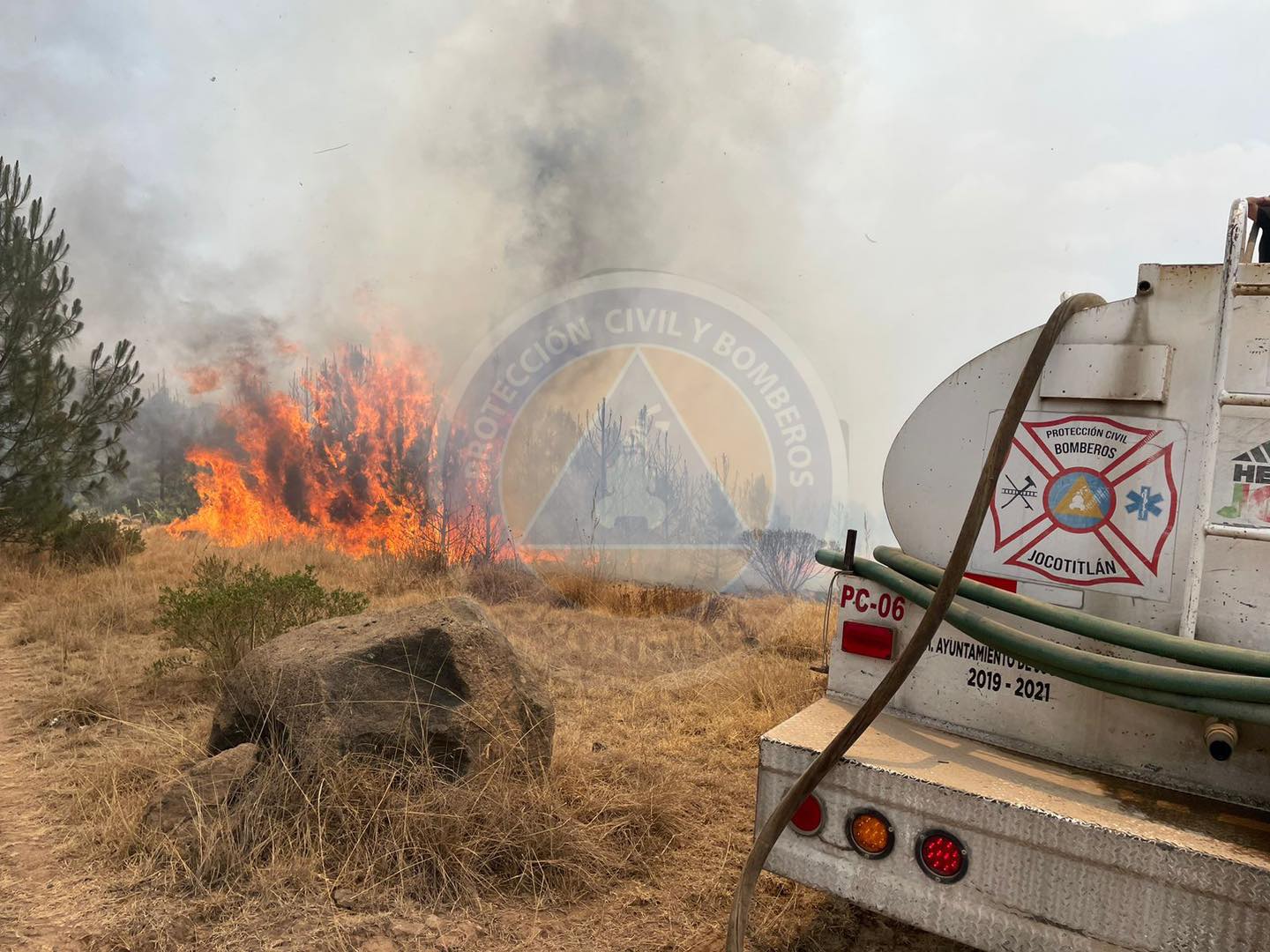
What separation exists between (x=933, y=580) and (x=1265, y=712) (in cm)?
88

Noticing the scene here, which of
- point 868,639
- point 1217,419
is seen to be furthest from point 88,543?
point 1217,419

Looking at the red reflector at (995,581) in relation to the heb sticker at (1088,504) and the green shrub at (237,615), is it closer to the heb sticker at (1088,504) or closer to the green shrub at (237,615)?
the heb sticker at (1088,504)

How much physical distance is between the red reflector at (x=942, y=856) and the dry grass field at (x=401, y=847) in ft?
3.19

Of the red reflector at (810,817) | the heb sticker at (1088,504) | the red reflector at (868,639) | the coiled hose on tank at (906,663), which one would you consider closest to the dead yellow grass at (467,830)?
the coiled hose on tank at (906,663)

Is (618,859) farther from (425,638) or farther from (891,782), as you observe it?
(891,782)

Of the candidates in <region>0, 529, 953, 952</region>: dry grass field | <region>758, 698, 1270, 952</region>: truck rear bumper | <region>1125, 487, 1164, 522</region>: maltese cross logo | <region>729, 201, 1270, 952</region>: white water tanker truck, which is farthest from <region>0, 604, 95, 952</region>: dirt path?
<region>1125, 487, 1164, 522</region>: maltese cross logo

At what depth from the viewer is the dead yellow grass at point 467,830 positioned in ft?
9.78

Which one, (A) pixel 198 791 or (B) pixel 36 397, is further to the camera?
(B) pixel 36 397

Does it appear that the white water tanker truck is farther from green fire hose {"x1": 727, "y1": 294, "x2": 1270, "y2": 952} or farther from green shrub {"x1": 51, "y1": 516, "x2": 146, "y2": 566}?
green shrub {"x1": 51, "y1": 516, "x2": 146, "y2": 566}

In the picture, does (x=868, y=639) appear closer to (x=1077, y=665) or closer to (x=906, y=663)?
(x=906, y=663)

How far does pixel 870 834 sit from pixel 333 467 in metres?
15.9

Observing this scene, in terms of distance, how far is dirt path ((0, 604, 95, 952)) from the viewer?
2.81m

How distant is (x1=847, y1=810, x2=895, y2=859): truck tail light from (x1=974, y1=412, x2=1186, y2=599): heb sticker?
0.88 m

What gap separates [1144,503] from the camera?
7.95 feet
